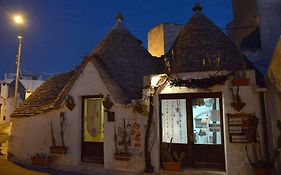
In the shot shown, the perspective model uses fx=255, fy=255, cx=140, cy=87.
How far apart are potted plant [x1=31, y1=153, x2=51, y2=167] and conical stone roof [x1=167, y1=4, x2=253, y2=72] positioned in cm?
639

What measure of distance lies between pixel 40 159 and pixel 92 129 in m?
2.63

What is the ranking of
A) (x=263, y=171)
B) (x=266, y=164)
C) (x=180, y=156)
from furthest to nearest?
1. (x=180, y=156)
2. (x=266, y=164)
3. (x=263, y=171)

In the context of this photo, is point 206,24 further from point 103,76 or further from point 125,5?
→ point 125,5

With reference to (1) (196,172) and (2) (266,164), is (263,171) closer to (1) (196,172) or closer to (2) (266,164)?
(2) (266,164)

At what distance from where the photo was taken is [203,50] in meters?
9.99

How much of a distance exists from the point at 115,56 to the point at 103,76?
181 centimetres

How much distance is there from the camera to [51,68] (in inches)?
6540

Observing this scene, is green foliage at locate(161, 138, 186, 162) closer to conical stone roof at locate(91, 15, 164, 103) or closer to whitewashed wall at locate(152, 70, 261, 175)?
whitewashed wall at locate(152, 70, 261, 175)

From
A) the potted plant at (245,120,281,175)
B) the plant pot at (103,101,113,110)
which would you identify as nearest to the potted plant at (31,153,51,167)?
the plant pot at (103,101,113,110)

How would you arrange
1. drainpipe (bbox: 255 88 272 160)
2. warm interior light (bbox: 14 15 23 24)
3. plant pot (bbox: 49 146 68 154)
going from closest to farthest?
drainpipe (bbox: 255 88 272 160) < plant pot (bbox: 49 146 68 154) < warm interior light (bbox: 14 15 23 24)

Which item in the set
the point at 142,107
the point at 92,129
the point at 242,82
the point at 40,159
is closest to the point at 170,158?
the point at 142,107

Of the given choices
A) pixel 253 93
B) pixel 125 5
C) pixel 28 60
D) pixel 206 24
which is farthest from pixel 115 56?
pixel 28 60

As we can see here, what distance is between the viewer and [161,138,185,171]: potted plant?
26.7ft

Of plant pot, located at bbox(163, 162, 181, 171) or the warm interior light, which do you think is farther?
the warm interior light
